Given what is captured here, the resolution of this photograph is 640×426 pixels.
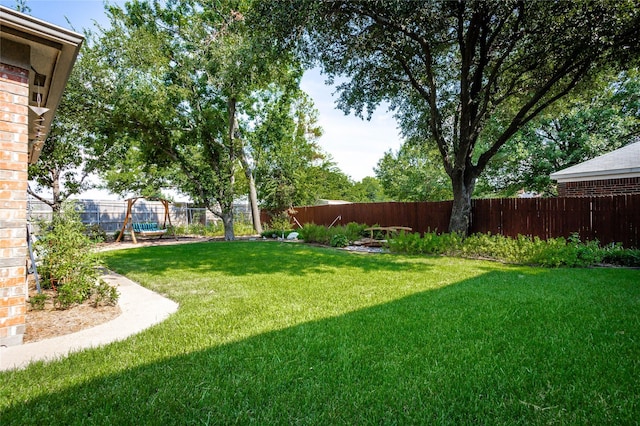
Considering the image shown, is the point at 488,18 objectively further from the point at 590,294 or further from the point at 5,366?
the point at 5,366

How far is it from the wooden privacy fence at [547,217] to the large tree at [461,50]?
3.73 ft

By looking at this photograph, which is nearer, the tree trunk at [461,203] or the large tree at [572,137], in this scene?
the tree trunk at [461,203]

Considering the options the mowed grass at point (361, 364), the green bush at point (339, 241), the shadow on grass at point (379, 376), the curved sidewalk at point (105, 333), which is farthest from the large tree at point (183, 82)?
the shadow on grass at point (379, 376)

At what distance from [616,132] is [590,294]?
1554cm

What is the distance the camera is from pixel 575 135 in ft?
50.3

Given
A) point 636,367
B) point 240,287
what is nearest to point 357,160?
point 240,287

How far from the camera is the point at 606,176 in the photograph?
936cm

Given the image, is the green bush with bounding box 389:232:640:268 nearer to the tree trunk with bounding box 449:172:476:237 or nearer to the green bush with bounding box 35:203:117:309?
the tree trunk with bounding box 449:172:476:237

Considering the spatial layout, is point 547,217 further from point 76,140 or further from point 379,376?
point 76,140

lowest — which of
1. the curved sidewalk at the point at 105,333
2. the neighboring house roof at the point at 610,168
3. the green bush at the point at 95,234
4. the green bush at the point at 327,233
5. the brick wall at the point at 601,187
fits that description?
the curved sidewalk at the point at 105,333

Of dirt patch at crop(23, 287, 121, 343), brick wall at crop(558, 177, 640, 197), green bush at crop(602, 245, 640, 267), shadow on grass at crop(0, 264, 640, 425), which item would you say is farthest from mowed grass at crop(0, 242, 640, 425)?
brick wall at crop(558, 177, 640, 197)

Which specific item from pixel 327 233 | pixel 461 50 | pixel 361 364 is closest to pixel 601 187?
pixel 461 50

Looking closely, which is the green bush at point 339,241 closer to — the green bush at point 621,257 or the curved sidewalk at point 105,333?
the green bush at point 621,257

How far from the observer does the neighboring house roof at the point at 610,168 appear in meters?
8.77
